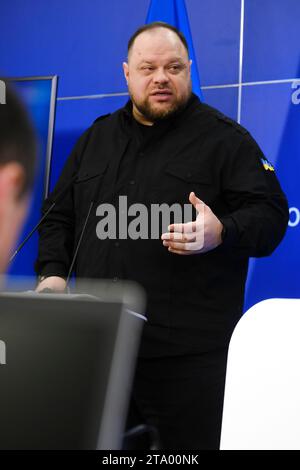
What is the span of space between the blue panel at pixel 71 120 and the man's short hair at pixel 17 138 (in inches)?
129

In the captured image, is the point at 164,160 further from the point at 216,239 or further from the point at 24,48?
the point at 24,48

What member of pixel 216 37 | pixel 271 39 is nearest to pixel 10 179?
pixel 271 39

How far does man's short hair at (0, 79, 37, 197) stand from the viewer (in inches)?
16.3

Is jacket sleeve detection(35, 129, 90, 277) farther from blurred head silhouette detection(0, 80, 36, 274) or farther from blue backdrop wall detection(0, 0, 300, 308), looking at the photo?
blurred head silhouette detection(0, 80, 36, 274)

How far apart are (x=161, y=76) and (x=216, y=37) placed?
132cm

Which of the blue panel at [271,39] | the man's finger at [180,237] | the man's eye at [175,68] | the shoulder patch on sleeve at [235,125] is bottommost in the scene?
the man's finger at [180,237]

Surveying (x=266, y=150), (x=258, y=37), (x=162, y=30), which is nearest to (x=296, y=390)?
(x=162, y=30)

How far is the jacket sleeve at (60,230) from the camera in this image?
2133 mm

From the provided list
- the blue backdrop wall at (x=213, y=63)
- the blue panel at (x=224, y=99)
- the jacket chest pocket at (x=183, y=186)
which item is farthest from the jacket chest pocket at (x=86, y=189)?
the blue panel at (x=224, y=99)

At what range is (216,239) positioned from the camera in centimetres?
184

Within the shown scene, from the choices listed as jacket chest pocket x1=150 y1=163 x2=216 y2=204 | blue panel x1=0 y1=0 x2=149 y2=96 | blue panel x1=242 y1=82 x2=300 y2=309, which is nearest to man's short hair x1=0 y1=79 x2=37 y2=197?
jacket chest pocket x1=150 y1=163 x2=216 y2=204

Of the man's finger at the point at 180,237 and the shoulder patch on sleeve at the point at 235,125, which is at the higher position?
the shoulder patch on sleeve at the point at 235,125

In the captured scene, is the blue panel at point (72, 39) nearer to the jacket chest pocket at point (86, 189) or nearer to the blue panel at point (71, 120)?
the blue panel at point (71, 120)

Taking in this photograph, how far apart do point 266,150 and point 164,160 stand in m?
1.15
